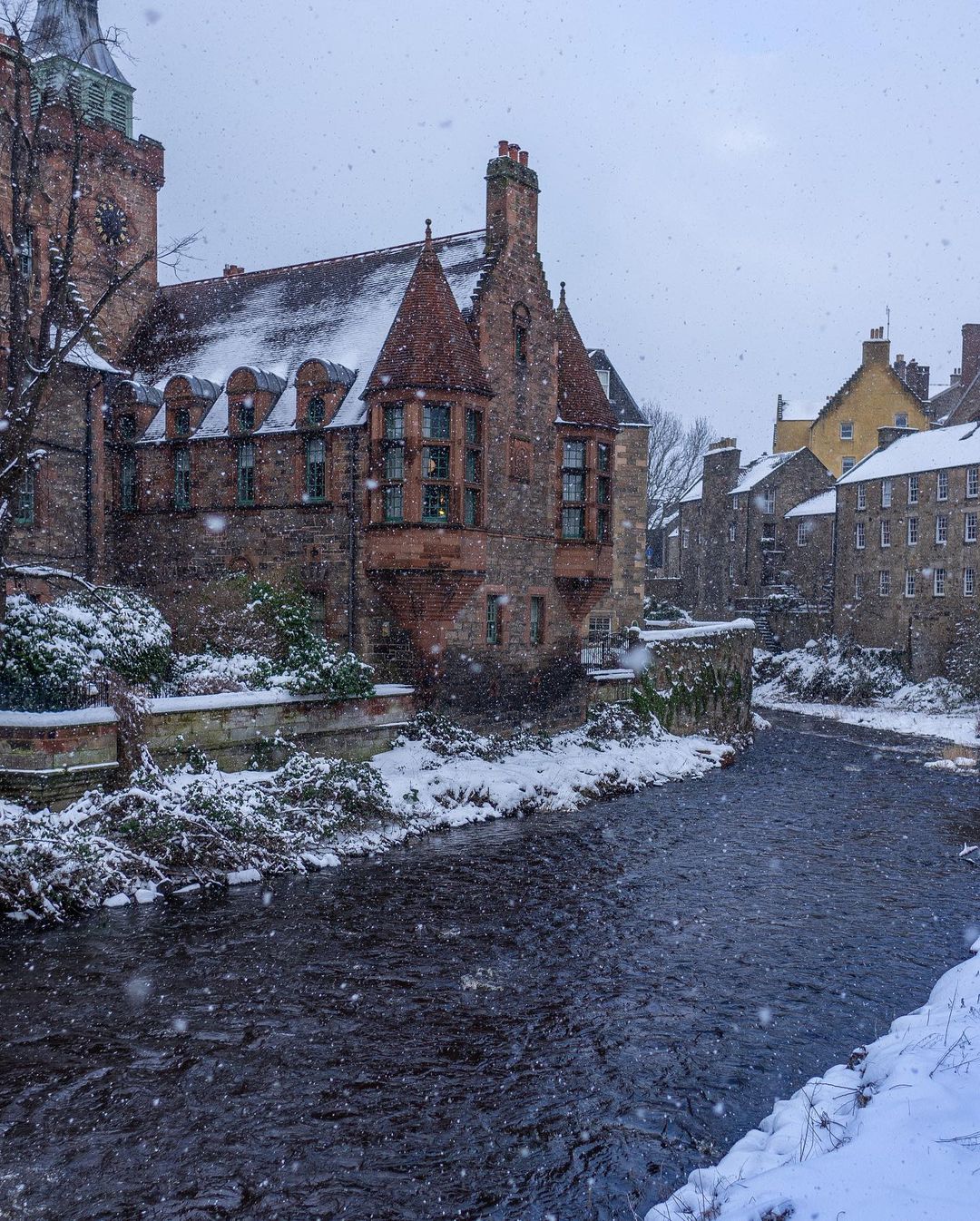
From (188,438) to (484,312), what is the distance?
842 centimetres

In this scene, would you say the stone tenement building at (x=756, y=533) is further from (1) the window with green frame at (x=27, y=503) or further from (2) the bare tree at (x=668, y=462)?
Answer: (1) the window with green frame at (x=27, y=503)

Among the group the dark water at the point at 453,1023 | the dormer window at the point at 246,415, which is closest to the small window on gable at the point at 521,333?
the dormer window at the point at 246,415

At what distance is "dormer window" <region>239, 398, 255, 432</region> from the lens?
24.8 meters

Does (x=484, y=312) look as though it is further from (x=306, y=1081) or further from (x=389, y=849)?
(x=306, y=1081)

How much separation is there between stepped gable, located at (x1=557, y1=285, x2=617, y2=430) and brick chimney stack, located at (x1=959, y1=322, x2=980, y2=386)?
37.3 metres

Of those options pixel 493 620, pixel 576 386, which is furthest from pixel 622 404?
pixel 493 620

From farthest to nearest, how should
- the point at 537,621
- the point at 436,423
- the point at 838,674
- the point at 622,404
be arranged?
the point at 838,674 < the point at 622,404 < the point at 537,621 < the point at 436,423

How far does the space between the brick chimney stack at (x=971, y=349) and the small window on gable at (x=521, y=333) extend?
39570mm

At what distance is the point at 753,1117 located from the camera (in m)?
8.66

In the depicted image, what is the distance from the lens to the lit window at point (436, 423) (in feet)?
73.0

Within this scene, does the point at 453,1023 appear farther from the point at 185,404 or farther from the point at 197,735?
the point at 185,404

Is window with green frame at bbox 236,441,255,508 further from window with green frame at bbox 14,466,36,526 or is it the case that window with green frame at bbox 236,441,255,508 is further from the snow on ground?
the snow on ground

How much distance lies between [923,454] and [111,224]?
34.0m

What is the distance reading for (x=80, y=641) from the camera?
1616cm
